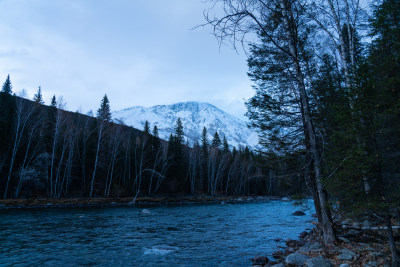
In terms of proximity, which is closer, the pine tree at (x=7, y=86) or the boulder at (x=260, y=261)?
the boulder at (x=260, y=261)

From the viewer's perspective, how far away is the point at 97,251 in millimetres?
9414

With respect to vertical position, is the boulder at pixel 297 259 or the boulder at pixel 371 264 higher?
the boulder at pixel 371 264

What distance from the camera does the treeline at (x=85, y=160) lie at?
3145cm

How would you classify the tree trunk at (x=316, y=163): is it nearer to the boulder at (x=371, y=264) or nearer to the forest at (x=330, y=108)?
the forest at (x=330, y=108)

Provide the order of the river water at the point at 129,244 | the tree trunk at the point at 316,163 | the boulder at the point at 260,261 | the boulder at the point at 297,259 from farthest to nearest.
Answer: the river water at the point at 129,244, the boulder at the point at 260,261, the tree trunk at the point at 316,163, the boulder at the point at 297,259

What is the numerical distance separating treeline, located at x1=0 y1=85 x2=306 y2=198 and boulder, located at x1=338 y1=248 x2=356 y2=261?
23.1 m

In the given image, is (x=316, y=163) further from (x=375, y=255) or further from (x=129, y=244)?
(x=129, y=244)

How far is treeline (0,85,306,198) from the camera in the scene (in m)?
31.5

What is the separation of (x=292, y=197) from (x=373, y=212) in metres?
3.14

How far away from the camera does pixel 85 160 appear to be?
40.4m

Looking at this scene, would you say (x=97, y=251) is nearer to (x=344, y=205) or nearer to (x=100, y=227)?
(x=100, y=227)

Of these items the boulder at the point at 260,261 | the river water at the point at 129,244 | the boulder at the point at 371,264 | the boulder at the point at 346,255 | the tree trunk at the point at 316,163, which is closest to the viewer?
the boulder at the point at 371,264

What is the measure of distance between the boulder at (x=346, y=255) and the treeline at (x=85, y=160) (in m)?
23.1

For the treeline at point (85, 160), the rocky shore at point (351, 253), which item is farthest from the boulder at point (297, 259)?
the treeline at point (85, 160)
